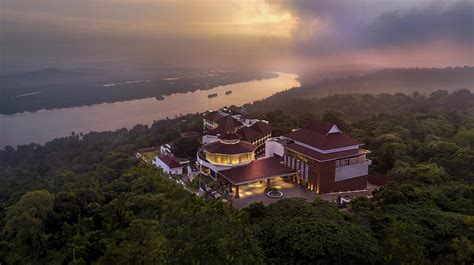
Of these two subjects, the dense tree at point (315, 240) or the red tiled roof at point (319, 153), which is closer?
the dense tree at point (315, 240)

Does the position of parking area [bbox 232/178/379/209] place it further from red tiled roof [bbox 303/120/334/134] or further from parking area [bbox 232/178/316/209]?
red tiled roof [bbox 303/120/334/134]

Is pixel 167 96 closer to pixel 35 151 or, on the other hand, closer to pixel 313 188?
pixel 35 151

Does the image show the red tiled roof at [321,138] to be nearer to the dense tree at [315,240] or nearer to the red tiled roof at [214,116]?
the dense tree at [315,240]

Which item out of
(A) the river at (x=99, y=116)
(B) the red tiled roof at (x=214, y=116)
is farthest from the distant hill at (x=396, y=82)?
(B) the red tiled roof at (x=214, y=116)

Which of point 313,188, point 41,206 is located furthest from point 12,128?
point 313,188

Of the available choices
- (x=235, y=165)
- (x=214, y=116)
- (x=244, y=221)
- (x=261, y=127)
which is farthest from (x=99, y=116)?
(x=244, y=221)

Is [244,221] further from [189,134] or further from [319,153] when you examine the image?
[189,134]
